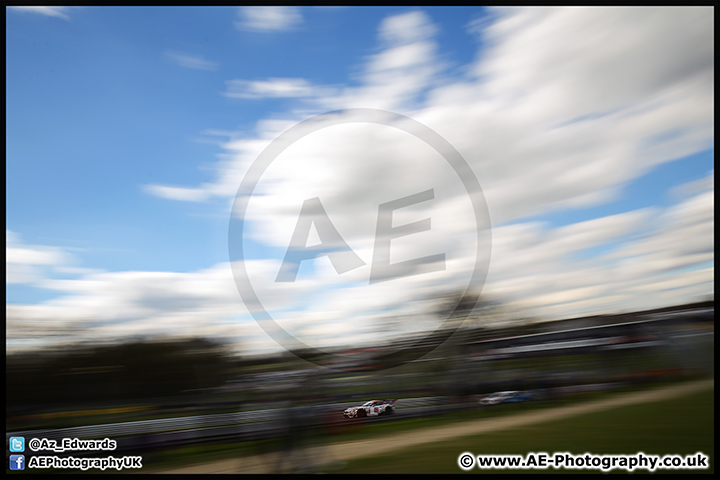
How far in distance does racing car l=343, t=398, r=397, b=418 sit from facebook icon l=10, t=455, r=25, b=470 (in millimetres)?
4215

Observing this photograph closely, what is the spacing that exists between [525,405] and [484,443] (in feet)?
4.16

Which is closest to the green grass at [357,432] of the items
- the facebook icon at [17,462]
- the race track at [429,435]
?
the race track at [429,435]

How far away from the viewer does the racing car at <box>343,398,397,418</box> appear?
226 inches

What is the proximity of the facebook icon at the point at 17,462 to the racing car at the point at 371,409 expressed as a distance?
13.8 ft

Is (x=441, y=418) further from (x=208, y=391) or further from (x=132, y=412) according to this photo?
(x=132, y=412)

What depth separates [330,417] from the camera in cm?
556

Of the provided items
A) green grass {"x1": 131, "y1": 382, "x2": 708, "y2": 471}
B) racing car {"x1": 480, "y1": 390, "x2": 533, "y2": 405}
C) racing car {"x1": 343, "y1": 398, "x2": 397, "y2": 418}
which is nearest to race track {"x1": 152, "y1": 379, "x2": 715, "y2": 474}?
green grass {"x1": 131, "y1": 382, "x2": 708, "y2": 471}

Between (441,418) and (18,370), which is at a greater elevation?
(18,370)
